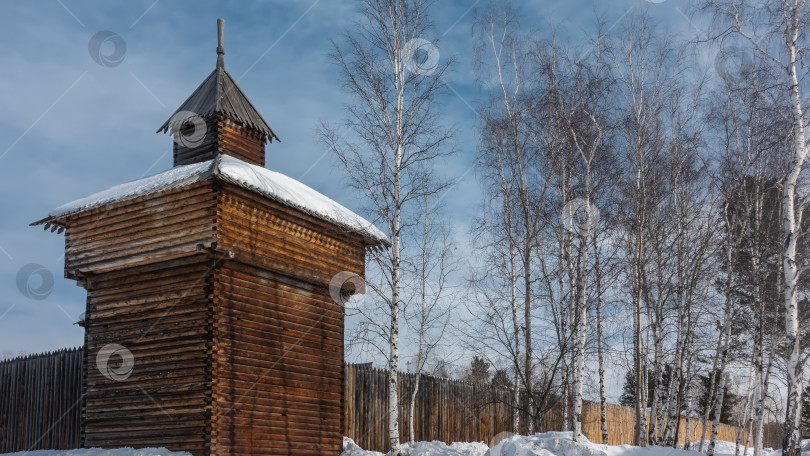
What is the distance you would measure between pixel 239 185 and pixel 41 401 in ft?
32.6

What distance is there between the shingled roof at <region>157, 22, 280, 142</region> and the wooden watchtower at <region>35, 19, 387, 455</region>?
37 cm

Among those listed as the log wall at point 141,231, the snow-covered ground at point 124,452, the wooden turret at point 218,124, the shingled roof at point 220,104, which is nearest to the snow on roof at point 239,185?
the log wall at point 141,231

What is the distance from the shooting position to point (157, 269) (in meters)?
15.8

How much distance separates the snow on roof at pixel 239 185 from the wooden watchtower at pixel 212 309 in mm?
54

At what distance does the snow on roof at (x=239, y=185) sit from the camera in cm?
1514

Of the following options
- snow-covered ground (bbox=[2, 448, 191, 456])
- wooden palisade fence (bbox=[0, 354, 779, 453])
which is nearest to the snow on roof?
wooden palisade fence (bbox=[0, 354, 779, 453])

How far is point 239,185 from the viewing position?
15125 mm

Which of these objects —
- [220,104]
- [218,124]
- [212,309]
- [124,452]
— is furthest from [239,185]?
[124,452]

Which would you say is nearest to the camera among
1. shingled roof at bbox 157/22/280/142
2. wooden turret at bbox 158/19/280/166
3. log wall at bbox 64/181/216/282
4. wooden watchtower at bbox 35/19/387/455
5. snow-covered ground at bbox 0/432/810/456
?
snow-covered ground at bbox 0/432/810/456

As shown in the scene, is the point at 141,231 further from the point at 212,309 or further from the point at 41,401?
the point at 41,401

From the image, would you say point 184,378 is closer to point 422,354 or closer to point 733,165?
point 422,354

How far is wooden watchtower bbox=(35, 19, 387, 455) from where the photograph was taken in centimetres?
1491

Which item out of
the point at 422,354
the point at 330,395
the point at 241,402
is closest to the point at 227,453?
the point at 241,402

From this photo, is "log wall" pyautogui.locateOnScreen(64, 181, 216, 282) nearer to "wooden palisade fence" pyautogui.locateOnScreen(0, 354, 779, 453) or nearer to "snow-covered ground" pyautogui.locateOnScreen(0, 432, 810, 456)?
"wooden palisade fence" pyautogui.locateOnScreen(0, 354, 779, 453)
